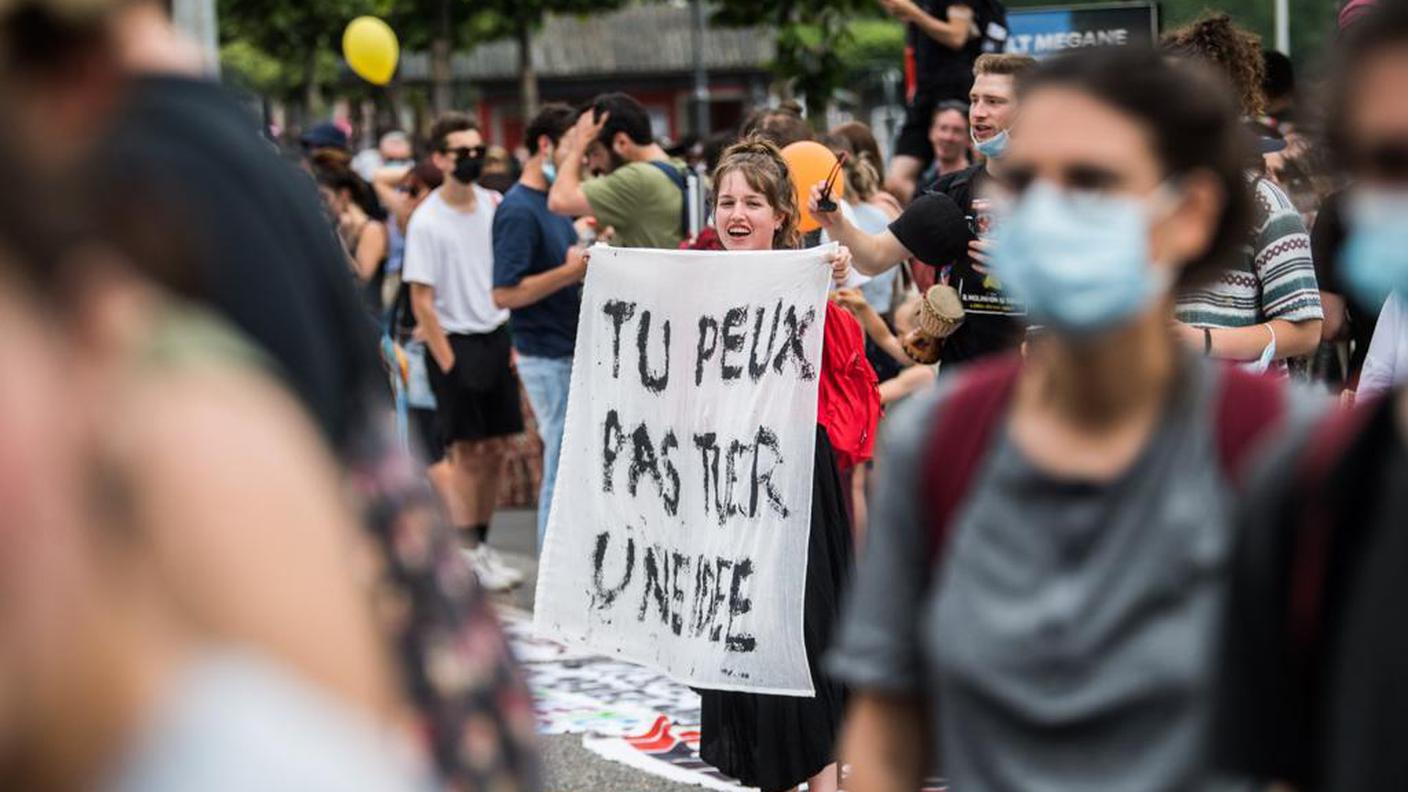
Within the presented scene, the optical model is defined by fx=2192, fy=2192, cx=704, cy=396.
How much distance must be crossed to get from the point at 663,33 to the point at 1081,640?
72.4 meters

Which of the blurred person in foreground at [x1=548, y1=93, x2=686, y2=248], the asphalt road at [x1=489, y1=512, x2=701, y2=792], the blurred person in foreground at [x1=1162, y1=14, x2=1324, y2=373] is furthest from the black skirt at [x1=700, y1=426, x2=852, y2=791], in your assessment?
the blurred person in foreground at [x1=548, y1=93, x2=686, y2=248]

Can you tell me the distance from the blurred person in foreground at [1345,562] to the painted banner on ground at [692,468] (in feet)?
11.9

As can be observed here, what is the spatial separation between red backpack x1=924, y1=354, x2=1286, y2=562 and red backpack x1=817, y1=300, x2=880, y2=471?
3402 millimetres

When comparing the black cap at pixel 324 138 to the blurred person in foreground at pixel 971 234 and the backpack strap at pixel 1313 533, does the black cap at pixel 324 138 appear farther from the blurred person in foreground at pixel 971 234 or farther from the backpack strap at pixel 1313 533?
the backpack strap at pixel 1313 533

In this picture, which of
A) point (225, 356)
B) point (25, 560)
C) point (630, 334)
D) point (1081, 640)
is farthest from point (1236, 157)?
point (630, 334)

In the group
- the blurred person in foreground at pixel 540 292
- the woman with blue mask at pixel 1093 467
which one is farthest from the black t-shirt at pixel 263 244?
the blurred person in foreground at pixel 540 292

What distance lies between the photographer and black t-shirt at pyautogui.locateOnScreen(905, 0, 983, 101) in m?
11.2

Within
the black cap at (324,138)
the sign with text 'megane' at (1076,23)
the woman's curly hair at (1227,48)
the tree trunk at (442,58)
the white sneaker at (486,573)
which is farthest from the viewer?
the tree trunk at (442,58)

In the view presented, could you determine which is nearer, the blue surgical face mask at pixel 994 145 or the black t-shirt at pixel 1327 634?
the black t-shirt at pixel 1327 634

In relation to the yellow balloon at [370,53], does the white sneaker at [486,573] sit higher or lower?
lower

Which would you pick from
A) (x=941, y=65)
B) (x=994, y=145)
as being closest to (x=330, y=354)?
(x=994, y=145)

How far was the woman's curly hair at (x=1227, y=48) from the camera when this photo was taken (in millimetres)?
5461

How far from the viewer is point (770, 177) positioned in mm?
6340

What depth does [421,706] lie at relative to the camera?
210 centimetres
